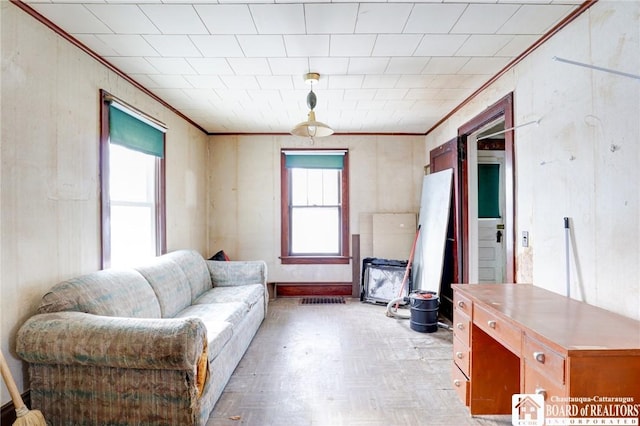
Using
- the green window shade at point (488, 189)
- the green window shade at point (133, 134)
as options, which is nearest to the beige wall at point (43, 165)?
the green window shade at point (133, 134)

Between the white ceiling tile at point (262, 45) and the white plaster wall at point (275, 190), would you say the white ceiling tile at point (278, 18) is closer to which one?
the white ceiling tile at point (262, 45)

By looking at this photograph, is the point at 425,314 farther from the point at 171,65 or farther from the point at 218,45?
the point at 171,65

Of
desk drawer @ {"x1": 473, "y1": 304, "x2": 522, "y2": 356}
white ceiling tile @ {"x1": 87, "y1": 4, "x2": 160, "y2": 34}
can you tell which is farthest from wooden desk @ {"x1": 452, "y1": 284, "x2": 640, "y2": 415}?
white ceiling tile @ {"x1": 87, "y1": 4, "x2": 160, "y2": 34}

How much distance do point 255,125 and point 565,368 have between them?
430cm

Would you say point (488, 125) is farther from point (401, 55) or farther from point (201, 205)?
point (201, 205)

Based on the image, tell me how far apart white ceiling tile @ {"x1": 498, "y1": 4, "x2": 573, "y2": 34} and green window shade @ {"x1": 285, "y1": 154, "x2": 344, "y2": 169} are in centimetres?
310

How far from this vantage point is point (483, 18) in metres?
2.03

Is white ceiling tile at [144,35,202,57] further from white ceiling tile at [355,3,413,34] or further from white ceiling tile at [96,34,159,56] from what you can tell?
white ceiling tile at [355,3,413,34]

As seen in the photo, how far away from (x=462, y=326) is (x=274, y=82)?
102 inches

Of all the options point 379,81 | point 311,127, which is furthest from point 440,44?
point 311,127

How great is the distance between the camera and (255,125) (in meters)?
4.65

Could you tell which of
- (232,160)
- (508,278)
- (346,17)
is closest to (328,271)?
(232,160)

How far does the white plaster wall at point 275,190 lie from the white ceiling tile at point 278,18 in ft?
9.68

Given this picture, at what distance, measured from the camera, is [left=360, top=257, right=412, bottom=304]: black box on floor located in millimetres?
4699
